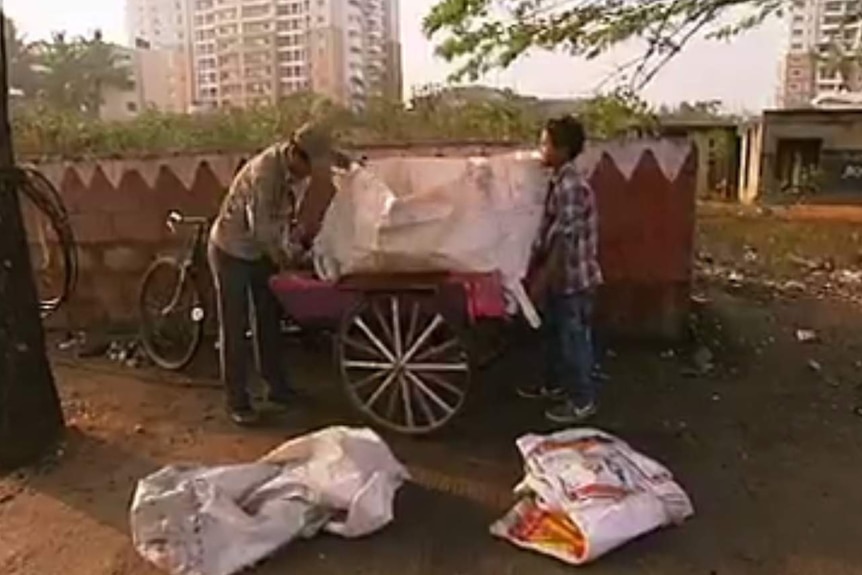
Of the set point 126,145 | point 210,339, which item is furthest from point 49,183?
point 210,339

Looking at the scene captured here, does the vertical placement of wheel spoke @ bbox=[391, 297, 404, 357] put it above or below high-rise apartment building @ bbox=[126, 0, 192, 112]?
below

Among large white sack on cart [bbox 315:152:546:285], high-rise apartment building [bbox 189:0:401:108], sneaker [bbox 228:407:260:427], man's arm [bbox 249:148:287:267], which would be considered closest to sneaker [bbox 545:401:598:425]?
large white sack on cart [bbox 315:152:546:285]

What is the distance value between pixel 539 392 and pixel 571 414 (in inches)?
18.0

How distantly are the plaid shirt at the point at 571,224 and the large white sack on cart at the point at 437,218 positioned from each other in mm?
69

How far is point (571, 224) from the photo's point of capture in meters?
4.41

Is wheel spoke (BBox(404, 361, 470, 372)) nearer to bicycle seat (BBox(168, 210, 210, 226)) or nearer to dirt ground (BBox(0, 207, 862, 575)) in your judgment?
dirt ground (BBox(0, 207, 862, 575))

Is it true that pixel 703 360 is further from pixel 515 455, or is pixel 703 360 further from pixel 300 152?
pixel 300 152

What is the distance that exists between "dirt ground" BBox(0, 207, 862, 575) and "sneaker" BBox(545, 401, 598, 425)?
88 mm

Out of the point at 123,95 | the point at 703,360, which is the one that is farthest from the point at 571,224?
the point at 123,95

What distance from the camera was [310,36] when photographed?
838 centimetres

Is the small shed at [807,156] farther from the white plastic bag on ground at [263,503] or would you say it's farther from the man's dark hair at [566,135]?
the white plastic bag on ground at [263,503]

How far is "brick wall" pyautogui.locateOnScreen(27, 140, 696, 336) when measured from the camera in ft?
18.7

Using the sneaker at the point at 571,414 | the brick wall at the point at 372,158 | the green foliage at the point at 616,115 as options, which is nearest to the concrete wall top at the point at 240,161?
the brick wall at the point at 372,158

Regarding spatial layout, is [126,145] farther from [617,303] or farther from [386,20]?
[617,303]
